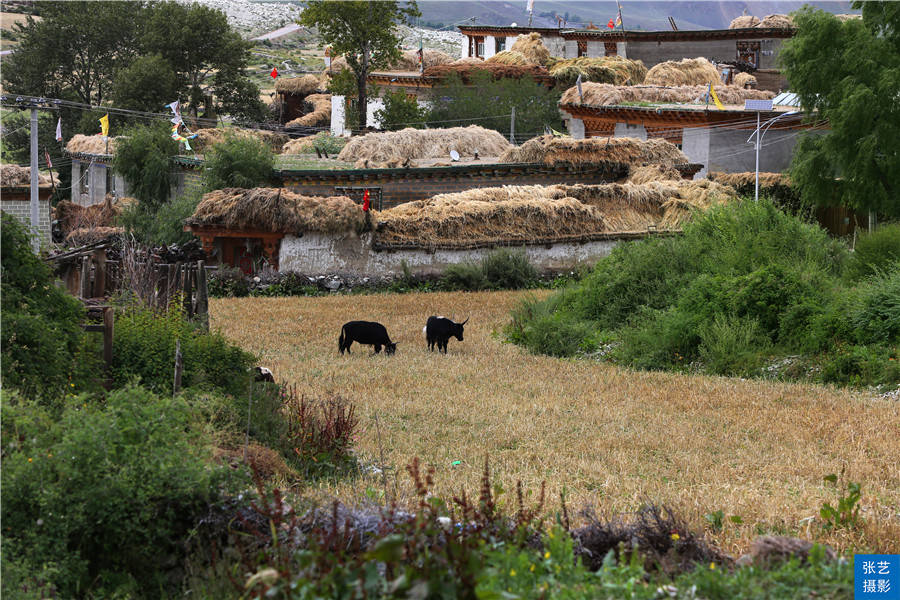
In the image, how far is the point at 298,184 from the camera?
30.9m

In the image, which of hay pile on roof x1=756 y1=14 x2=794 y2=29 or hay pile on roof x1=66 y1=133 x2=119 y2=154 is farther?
hay pile on roof x1=756 y1=14 x2=794 y2=29

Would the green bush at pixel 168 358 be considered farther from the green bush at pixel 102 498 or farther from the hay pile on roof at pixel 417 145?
the hay pile on roof at pixel 417 145

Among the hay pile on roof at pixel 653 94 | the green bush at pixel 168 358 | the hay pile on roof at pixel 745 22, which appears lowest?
the green bush at pixel 168 358

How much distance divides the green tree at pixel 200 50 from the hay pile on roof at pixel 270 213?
116 feet

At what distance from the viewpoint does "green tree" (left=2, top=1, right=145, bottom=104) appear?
63.9 m

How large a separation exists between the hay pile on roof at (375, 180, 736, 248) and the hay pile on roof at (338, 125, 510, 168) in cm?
487

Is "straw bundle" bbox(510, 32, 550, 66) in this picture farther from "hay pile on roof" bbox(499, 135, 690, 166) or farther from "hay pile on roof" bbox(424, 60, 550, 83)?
"hay pile on roof" bbox(499, 135, 690, 166)

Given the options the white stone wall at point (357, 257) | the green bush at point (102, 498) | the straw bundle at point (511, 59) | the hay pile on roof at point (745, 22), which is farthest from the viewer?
the hay pile on roof at point (745, 22)

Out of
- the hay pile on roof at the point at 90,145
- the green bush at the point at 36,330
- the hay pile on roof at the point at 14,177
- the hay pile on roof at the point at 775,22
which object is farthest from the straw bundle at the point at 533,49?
the green bush at the point at 36,330

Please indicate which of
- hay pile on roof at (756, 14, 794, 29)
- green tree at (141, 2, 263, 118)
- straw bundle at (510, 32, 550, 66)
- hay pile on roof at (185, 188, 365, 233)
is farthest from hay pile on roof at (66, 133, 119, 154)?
hay pile on roof at (756, 14, 794, 29)

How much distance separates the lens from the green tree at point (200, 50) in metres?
59.8

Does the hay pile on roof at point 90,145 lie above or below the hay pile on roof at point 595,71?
below

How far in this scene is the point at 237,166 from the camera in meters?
30.7

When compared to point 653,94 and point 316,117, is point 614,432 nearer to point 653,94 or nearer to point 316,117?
point 653,94
